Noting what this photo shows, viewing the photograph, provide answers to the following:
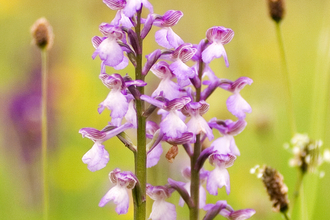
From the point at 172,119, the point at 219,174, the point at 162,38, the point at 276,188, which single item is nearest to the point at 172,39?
the point at 162,38

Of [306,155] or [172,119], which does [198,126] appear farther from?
[306,155]

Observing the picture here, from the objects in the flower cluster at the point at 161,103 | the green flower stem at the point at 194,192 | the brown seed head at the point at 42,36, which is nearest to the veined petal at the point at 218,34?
the flower cluster at the point at 161,103

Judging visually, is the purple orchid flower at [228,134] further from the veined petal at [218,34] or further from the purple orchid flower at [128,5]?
the purple orchid flower at [128,5]

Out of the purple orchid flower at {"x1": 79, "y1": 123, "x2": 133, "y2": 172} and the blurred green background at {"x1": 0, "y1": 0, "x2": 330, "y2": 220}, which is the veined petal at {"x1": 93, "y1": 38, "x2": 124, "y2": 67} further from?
the blurred green background at {"x1": 0, "y1": 0, "x2": 330, "y2": 220}

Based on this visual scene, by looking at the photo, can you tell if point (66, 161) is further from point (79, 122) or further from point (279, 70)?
point (279, 70)

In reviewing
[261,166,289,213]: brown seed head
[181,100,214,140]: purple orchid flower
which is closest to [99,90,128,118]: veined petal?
[181,100,214,140]: purple orchid flower

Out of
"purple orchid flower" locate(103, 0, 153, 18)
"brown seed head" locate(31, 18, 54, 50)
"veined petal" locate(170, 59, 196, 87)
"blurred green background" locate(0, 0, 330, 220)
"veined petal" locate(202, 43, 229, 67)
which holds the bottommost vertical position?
"blurred green background" locate(0, 0, 330, 220)

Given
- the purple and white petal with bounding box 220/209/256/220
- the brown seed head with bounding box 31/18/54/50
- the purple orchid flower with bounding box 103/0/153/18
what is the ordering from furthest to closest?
the brown seed head with bounding box 31/18/54/50 → the purple and white petal with bounding box 220/209/256/220 → the purple orchid flower with bounding box 103/0/153/18
